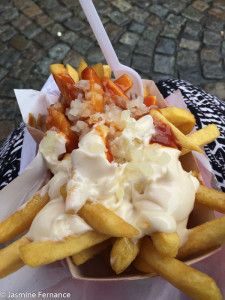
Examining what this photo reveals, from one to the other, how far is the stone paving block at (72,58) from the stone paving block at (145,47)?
67 cm

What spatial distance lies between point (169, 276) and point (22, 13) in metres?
3.94

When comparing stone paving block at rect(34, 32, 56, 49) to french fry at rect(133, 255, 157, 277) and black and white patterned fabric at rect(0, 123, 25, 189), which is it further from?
french fry at rect(133, 255, 157, 277)

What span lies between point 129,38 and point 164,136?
2.80 metres

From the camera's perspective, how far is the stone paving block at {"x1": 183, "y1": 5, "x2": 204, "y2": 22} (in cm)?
405

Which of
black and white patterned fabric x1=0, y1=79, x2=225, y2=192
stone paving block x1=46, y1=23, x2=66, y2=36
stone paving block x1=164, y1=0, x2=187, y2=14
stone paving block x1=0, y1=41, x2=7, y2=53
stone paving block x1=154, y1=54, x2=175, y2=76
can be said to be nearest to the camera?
black and white patterned fabric x1=0, y1=79, x2=225, y2=192

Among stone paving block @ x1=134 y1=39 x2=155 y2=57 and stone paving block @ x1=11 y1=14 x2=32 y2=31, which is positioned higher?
stone paving block @ x1=11 y1=14 x2=32 y2=31

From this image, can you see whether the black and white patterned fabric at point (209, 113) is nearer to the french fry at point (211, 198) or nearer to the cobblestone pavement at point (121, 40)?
the french fry at point (211, 198)

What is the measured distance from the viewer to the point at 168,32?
3.92 m

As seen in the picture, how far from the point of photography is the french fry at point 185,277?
3.60 ft

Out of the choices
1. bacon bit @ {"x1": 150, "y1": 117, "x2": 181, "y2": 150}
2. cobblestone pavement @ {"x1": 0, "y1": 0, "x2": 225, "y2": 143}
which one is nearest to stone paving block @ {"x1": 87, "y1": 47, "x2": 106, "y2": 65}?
cobblestone pavement @ {"x1": 0, "y1": 0, "x2": 225, "y2": 143}

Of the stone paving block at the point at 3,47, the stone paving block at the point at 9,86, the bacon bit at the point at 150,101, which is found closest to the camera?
the bacon bit at the point at 150,101

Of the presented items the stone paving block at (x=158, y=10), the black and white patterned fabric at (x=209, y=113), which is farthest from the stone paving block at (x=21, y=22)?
the black and white patterned fabric at (x=209, y=113)

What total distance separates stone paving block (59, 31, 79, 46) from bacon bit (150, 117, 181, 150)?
9.10 ft

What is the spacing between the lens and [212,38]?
3873 millimetres
